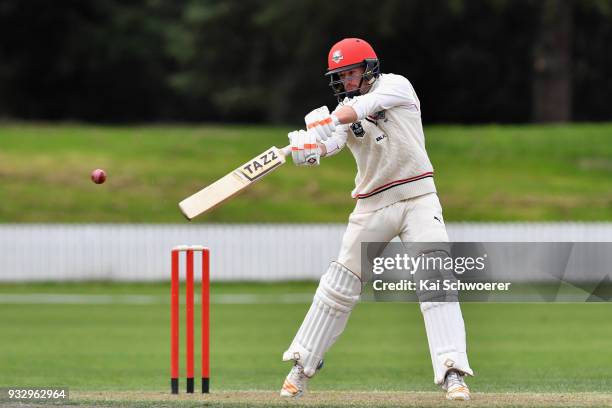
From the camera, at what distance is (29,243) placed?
1870 cm

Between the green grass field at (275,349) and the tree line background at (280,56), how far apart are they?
1361 cm

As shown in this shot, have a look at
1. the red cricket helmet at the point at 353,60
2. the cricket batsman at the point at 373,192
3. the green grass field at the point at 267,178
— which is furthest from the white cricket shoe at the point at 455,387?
the green grass field at the point at 267,178

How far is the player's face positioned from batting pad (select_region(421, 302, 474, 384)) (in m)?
1.17

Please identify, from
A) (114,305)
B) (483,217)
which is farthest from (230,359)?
(483,217)

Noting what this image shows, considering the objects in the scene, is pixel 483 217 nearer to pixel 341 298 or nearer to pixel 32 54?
pixel 341 298

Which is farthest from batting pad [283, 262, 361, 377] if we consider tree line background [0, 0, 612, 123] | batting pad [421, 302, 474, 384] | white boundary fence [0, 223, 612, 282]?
tree line background [0, 0, 612, 123]

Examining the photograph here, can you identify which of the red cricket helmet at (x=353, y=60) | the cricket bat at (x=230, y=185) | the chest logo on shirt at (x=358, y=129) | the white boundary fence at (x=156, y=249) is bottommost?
the cricket bat at (x=230, y=185)

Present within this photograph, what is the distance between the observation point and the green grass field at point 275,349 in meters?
7.16

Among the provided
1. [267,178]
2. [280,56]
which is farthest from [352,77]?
[280,56]

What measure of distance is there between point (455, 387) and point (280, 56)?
30030mm

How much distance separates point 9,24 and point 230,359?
28.6 metres

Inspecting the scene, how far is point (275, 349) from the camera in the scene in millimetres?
11539
